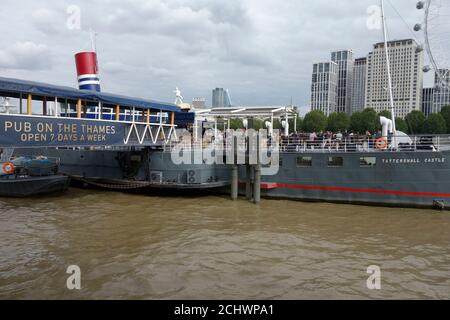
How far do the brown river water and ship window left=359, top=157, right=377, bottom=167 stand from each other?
2.39m

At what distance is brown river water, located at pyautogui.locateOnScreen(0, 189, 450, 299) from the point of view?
31.4ft

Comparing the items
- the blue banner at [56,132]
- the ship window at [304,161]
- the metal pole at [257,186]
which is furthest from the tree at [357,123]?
the blue banner at [56,132]

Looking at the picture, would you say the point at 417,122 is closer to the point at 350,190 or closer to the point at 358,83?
the point at 350,190

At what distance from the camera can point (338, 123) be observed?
274 feet

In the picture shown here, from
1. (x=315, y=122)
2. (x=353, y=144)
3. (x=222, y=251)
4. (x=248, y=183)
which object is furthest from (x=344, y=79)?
(x=222, y=251)

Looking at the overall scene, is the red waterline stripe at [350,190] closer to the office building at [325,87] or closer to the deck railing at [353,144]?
the deck railing at [353,144]

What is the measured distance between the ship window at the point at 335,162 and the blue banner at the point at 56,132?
12.2m

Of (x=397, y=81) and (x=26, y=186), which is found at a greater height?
(x=397, y=81)

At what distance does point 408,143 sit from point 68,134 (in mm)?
18349

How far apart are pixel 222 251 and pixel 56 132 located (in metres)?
10.2

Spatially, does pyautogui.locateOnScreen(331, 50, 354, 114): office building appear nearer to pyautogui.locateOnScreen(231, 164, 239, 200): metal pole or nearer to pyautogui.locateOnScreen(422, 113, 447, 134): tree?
pyautogui.locateOnScreen(422, 113, 447, 134): tree

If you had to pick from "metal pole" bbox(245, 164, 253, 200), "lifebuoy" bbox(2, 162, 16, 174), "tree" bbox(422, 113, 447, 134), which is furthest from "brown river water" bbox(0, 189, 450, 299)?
"tree" bbox(422, 113, 447, 134)

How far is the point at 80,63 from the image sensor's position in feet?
93.4
